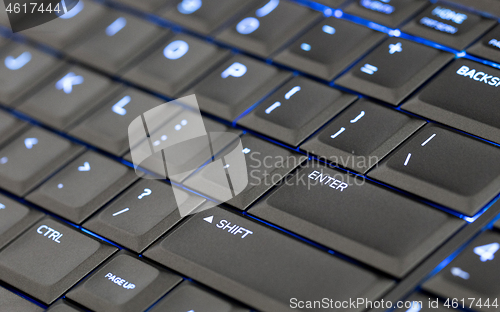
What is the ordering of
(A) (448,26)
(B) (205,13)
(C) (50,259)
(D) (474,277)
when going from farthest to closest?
1. (B) (205,13)
2. (A) (448,26)
3. (C) (50,259)
4. (D) (474,277)

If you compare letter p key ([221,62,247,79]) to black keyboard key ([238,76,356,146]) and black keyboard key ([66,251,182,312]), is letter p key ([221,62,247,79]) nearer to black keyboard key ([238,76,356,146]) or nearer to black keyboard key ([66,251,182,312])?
black keyboard key ([238,76,356,146])

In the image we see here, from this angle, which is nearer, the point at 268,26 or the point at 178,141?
the point at 178,141

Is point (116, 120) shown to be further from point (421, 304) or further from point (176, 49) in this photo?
point (421, 304)

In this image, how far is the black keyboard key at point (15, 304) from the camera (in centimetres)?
67

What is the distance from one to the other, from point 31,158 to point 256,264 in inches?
14.7

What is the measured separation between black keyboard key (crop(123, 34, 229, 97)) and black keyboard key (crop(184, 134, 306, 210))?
0.16 m

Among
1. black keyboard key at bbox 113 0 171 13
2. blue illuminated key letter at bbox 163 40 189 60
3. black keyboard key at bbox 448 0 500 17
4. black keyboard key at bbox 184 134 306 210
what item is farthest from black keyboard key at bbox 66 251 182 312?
black keyboard key at bbox 448 0 500 17

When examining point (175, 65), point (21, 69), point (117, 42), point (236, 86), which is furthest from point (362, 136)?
point (21, 69)

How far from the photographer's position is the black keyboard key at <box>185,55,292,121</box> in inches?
31.5

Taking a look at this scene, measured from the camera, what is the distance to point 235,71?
0.84 metres

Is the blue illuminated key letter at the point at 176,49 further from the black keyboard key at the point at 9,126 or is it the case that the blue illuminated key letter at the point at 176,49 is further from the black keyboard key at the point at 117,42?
the black keyboard key at the point at 9,126

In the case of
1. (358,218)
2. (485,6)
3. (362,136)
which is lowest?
(358,218)

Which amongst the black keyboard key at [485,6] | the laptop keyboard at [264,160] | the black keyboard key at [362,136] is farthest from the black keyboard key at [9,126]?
the black keyboard key at [485,6]

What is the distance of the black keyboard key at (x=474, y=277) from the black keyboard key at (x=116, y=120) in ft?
1.38
